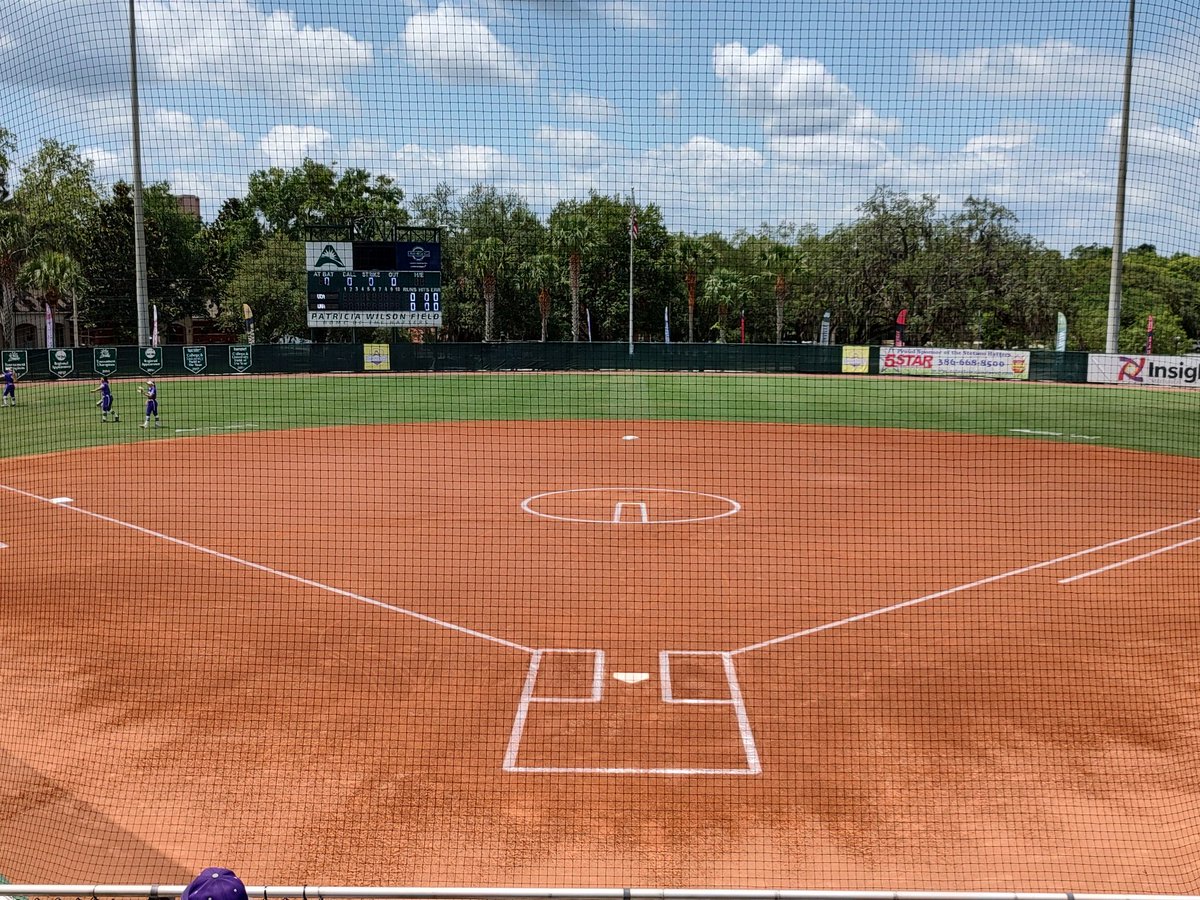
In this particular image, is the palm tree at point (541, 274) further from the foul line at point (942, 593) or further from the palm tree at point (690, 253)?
the foul line at point (942, 593)

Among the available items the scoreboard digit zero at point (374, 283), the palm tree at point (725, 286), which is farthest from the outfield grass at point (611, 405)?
the palm tree at point (725, 286)

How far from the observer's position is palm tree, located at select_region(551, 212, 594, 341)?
28453mm

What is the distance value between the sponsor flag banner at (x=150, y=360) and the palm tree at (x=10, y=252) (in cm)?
1084

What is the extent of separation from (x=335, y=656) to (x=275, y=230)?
1991 inches

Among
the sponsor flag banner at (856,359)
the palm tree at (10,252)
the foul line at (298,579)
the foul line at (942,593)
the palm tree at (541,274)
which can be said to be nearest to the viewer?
the foul line at (942,593)

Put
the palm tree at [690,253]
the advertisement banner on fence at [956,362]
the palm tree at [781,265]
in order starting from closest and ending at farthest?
the palm tree at [690,253] < the palm tree at [781,265] < the advertisement banner on fence at [956,362]

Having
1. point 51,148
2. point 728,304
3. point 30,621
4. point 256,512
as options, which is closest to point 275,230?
point 51,148

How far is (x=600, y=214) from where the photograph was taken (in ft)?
90.6

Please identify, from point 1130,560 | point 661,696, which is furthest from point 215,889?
point 1130,560

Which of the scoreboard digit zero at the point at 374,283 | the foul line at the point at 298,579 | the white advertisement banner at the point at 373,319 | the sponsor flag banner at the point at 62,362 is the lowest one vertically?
the foul line at the point at 298,579

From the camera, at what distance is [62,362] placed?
40.0m

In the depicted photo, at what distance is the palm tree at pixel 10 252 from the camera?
152 ft

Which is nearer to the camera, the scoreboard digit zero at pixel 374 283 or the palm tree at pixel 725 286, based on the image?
the palm tree at pixel 725 286

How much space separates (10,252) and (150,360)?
13.5 m
